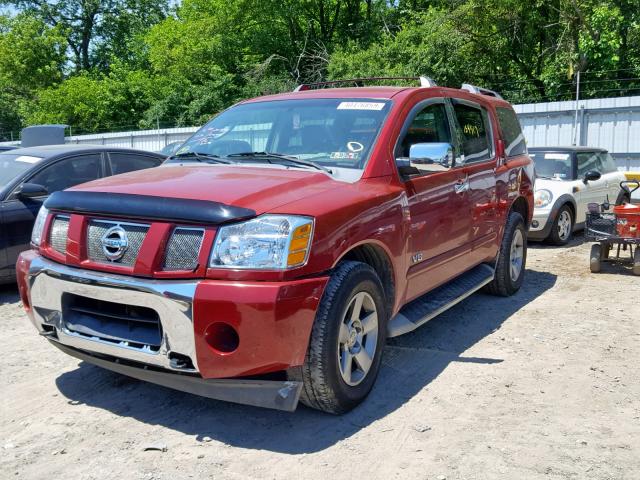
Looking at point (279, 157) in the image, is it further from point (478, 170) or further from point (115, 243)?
point (478, 170)

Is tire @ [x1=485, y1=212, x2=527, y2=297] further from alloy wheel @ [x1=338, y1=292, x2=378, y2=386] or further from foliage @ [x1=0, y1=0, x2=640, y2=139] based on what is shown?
foliage @ [x1=0, y1=0, x2=640, y2=139]

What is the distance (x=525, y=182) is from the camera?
6.74 meters

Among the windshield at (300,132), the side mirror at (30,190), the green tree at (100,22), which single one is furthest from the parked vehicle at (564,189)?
the green tree at (100,22)

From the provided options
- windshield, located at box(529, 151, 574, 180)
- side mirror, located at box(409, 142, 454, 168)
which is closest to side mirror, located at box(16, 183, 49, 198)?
side mirror, located at box(409, 142, 454, 168)

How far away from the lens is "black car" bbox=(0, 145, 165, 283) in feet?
21.4

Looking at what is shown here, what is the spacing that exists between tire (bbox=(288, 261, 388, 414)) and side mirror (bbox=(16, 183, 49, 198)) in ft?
14.0

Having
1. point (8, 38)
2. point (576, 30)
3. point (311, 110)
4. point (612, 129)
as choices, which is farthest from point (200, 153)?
point (8, 38)

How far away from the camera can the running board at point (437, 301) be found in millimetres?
4289

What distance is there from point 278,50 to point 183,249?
30.5m

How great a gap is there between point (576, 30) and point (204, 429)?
1959 centimetres

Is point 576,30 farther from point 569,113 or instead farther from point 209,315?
point 209,315

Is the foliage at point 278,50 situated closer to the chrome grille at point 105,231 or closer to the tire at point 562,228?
the tire at point 562,228

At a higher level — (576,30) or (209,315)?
(576,30)

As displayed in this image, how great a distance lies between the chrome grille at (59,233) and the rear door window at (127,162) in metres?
4.07
